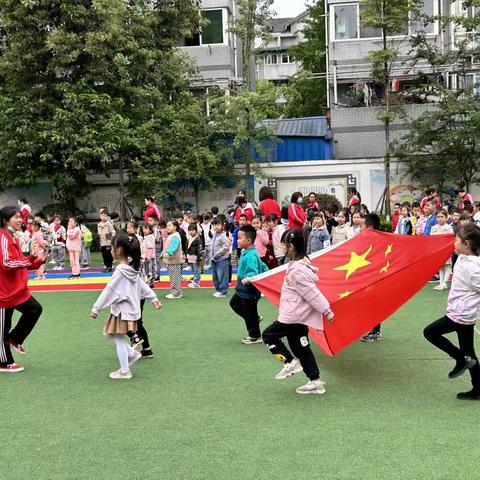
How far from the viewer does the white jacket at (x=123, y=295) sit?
652cm

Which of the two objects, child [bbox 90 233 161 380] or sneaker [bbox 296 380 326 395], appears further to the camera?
child [bbox 90 233 161 380]

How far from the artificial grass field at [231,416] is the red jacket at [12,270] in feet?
2.74

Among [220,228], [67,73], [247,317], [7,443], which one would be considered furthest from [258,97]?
[7,443]

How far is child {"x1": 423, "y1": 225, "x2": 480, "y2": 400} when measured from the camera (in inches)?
216

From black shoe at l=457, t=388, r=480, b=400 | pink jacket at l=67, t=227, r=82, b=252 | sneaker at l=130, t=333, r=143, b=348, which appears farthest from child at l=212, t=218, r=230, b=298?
black shoe at l=457, t=388, r=480, b=400

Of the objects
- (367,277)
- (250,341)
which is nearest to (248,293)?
(250,341)

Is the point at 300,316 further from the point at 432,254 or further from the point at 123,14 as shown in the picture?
the point at 123,14

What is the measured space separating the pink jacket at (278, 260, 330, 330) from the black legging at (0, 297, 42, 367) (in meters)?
2.93

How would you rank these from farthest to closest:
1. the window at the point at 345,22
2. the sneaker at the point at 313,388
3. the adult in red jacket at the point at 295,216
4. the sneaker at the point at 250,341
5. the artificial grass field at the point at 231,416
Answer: the window at the point at 345,22, the adult in red jacket at the point at 295,216, the sneaker at the point at 250,341, the sneaker at the point at 313,388, the artificial grass field at the point at 231,416

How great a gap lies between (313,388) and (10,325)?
3.46 metres

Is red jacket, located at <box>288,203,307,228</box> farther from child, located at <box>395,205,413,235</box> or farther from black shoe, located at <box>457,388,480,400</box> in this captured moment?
black shoe, located at <box>457,388,480,400</box>

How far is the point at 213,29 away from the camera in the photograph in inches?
971

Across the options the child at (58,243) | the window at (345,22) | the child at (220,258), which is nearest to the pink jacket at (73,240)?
the child at (58,243)

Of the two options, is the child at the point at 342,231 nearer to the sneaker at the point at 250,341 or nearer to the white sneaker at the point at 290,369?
the sneaker at the point at 250,341
